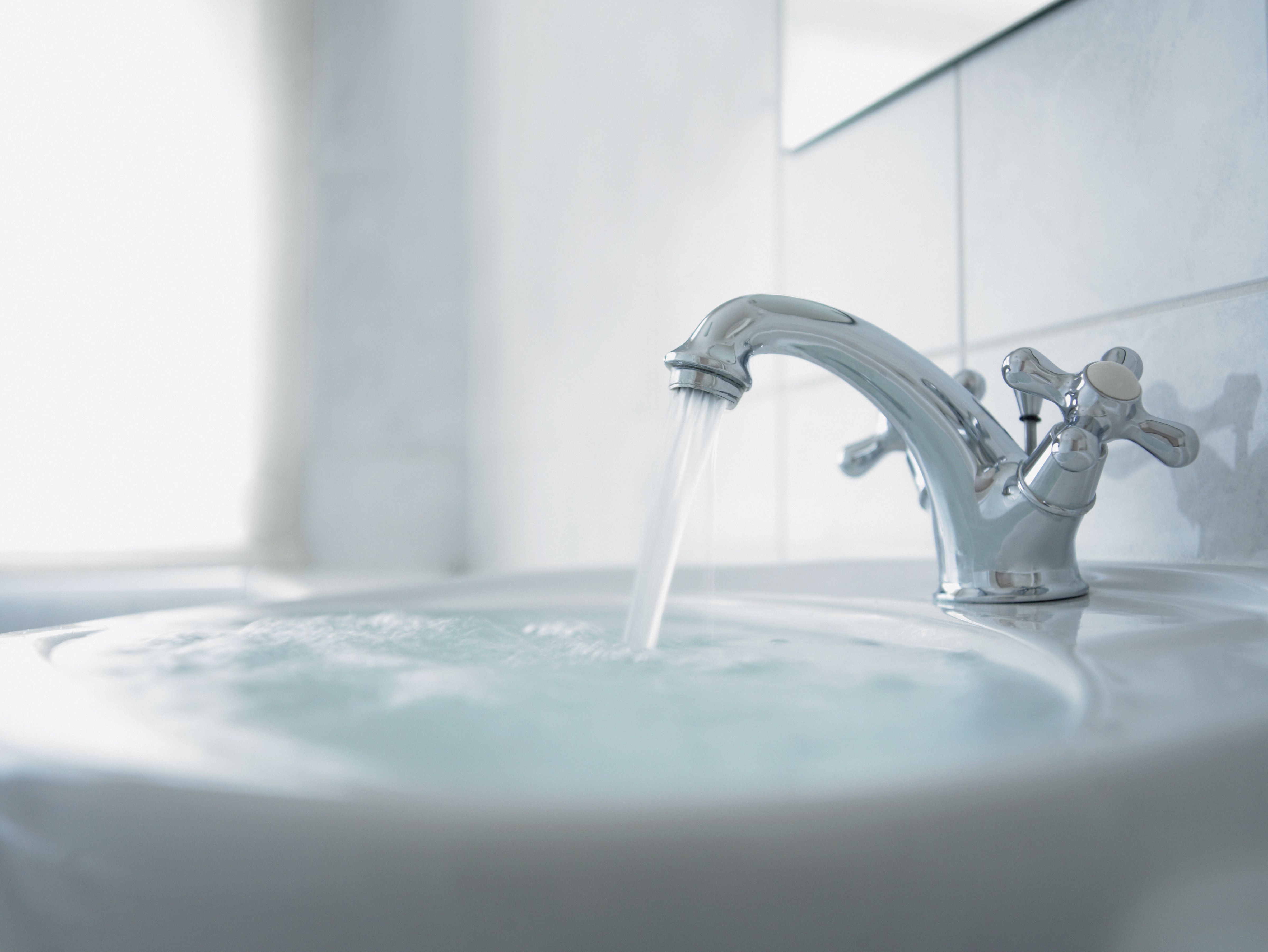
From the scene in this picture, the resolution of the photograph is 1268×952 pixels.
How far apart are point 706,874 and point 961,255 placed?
2.12 feet

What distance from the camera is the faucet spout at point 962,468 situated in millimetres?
452

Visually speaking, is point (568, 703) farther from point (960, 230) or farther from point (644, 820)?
point (960, 230)

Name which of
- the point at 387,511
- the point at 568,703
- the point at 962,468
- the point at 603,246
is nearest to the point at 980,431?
the point at 962,468

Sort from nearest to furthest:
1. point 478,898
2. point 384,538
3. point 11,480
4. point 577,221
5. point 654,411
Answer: point 478,898, point 654,411, point 577,221, point 11,480, point 384,538

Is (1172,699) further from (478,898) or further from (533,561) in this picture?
(533,561)

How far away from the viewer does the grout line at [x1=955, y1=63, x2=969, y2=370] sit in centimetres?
72

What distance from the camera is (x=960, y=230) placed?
0.72 m

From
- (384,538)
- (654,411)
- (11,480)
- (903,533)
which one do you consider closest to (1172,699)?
(903,533)

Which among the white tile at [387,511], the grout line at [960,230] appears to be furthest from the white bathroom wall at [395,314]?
the grout line at [960,230]

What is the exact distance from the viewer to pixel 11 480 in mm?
1752

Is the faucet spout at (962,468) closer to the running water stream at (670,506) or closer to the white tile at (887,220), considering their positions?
the running water stream at (670,506)

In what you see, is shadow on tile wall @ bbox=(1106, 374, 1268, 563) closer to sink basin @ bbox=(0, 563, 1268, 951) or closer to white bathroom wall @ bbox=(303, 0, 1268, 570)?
white bathroom wall @ bbox=(303, 0, 1268, 570)

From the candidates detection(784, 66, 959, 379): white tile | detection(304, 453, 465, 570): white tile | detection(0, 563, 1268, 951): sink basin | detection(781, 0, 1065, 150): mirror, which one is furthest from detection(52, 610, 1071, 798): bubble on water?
detection(304, 453, 465, 570): white tile

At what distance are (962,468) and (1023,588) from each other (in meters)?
0.07
